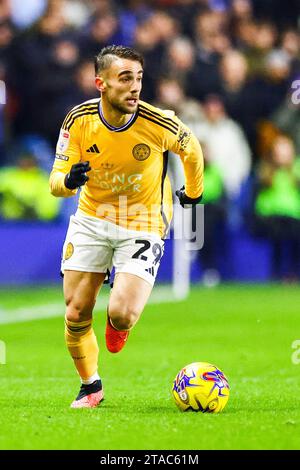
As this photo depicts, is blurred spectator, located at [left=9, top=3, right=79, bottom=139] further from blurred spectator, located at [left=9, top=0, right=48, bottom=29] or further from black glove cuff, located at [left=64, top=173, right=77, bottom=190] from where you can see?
black glove cuff, located at [left=64, top=173, right=77, bottom=190]

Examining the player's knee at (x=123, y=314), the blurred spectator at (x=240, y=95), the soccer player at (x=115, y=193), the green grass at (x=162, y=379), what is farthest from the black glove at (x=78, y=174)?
the blurred spectator at (x=240, y=95)

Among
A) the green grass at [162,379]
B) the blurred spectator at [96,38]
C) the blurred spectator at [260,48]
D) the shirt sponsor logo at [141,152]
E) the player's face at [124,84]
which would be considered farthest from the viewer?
the blurred spectator at [260,48]

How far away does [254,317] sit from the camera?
45.3 feet

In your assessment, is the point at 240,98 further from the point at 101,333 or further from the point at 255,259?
the point at 101,333

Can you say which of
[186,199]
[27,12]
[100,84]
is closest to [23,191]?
[27,12]

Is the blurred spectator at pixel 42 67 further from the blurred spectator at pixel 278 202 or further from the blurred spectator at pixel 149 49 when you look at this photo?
the blurred spectator at pixel 278 202

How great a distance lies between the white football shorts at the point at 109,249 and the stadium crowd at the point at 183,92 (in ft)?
30.1

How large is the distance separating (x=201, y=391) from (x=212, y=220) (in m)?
10.9

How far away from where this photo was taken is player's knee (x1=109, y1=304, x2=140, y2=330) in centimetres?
733

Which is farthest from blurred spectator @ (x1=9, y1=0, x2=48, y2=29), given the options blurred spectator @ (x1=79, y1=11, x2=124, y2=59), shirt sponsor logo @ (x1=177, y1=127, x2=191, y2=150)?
shirt sponsor logo @ (x1=177, y1=127, x2=191, y2=150)

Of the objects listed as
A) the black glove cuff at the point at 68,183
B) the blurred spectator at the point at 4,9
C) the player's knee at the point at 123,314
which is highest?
the blurred spectator at the point at 4,9

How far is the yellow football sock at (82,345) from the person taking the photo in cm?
751

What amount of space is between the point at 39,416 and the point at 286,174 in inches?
466

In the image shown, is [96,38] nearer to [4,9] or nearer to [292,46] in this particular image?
[4,9]
